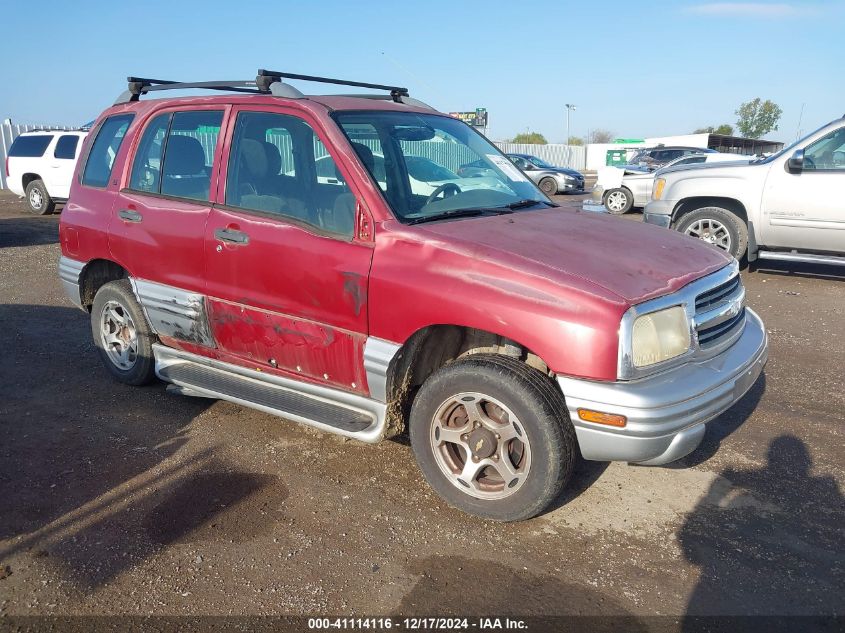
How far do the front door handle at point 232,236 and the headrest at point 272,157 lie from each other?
0.40m

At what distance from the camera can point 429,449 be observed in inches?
137

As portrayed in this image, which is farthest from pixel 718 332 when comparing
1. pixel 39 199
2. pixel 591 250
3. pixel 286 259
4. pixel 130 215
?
pixel 39 199

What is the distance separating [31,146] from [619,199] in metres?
13.4

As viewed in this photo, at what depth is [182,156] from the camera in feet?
15.0

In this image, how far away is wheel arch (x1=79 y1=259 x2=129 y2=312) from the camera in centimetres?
511

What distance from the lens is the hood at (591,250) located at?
10.2 ft

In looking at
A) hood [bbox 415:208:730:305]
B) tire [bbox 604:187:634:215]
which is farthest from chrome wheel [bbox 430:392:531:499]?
tire [bbox 604:187:634:215]

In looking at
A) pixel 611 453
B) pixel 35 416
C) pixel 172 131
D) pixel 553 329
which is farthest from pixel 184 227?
pixel 611 453

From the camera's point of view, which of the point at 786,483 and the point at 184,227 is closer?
the point at 786,483

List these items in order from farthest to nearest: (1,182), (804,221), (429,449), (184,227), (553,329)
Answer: (1,182), (804,221), (184,227), (429,449), (553,329)

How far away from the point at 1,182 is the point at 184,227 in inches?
955

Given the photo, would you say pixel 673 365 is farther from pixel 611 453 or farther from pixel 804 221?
pixel 804 221

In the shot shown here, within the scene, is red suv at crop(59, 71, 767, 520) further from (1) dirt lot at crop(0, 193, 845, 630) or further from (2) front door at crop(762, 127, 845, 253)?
(2) front door at crop(762, 127, 845, 253)

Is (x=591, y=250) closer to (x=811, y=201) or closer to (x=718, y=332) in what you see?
(x=718, y=332)
